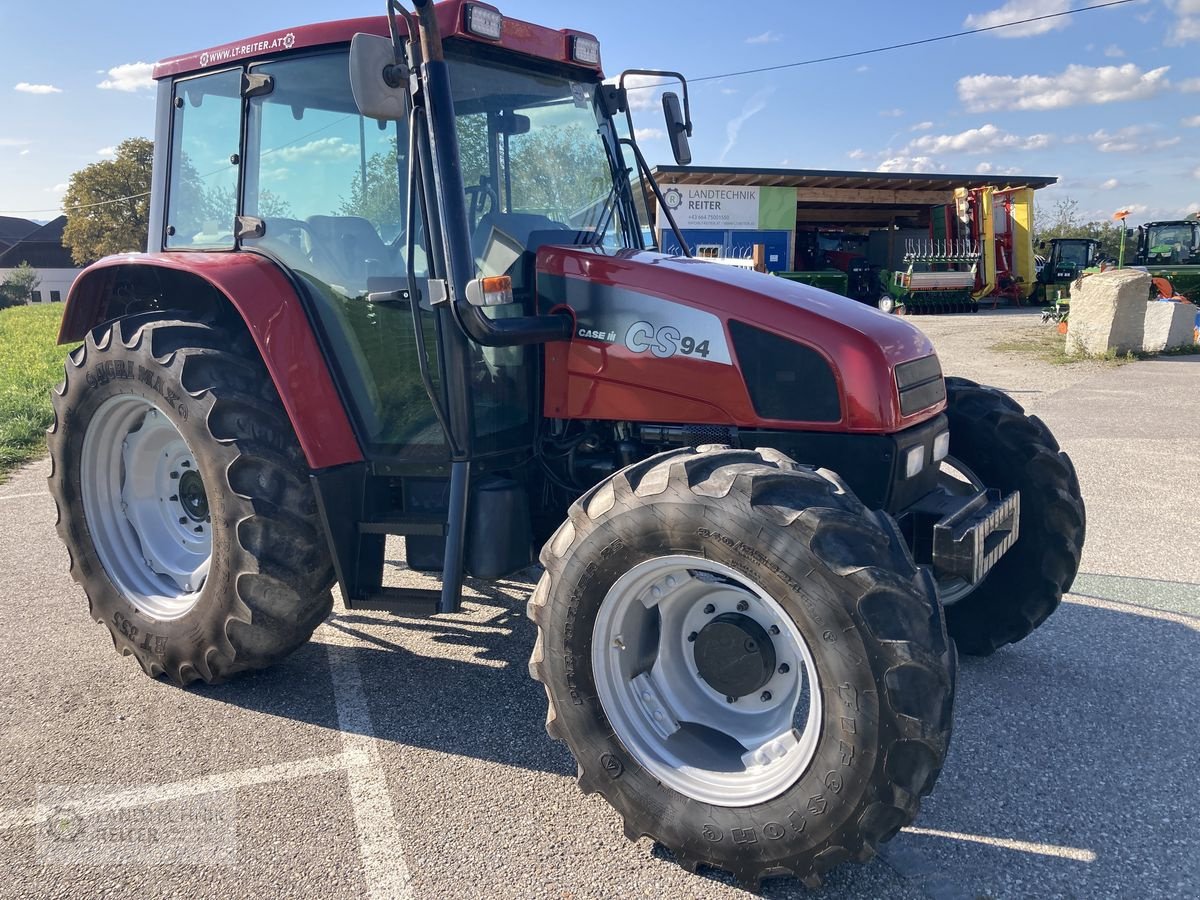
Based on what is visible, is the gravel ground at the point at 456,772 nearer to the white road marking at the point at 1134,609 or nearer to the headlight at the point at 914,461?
the white road marking at the point at 1134,609

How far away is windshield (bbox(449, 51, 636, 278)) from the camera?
136 inches

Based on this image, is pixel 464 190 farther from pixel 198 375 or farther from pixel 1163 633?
pixel 1163 633

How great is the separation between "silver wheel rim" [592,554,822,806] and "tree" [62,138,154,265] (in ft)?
181

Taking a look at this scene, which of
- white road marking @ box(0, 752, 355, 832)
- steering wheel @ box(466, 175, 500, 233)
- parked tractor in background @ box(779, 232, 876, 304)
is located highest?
parked tractor in background @ box(779, 232, 876, 304)

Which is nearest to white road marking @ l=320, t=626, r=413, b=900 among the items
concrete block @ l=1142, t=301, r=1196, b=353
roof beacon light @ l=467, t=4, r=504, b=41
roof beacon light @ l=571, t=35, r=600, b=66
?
roof beacon light @ l=467, t=4, r=504, b=41

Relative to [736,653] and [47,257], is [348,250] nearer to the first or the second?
[736,653]

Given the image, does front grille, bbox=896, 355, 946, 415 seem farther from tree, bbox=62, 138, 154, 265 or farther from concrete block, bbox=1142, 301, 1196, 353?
tree, bbox=62, 138, 154, 265

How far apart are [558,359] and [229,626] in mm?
1556

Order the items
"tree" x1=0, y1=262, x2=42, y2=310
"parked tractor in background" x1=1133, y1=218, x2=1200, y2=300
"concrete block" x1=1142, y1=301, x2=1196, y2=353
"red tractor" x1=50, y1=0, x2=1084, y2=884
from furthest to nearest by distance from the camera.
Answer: "tree" x1=0, y1=262, x2=42, y2=310
"parked tractor in background" x1=1133, y1=218, x2=1200, y2=300
"concrete block" x1=1142, y1=301, x2=1196, y2=353
"red tractor" x1=50, y1=0, x2=1084, y2=884

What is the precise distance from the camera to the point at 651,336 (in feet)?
10.6

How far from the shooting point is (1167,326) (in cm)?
1463

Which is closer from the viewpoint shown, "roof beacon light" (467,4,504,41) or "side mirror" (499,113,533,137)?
"roof beacon light" (467,4,504,41)

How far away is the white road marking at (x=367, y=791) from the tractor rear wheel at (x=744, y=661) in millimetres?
571

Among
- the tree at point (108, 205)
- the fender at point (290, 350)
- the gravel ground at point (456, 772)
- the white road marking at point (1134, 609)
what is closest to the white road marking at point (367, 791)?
the gravel ground at point (456, 772)
